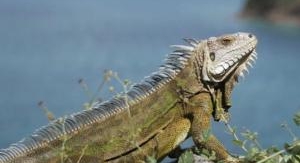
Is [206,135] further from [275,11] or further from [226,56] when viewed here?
[275,11]

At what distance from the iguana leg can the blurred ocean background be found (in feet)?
0.70

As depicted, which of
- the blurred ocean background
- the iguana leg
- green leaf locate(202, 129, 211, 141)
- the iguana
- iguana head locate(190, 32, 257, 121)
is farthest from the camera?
the blurred ocean background

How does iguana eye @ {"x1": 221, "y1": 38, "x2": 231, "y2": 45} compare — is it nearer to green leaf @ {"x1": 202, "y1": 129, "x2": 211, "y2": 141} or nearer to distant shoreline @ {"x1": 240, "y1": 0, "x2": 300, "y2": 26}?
green leaf @ {"x1": 202, "y1": 129, "x2": 211, "y2": 141}

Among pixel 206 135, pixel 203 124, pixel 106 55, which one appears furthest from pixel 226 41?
pixel 106 55

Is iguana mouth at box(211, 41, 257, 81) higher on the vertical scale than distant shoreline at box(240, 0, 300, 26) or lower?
lower

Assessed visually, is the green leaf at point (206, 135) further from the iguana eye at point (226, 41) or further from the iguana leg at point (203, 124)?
the iguana eye at point (226, 41)

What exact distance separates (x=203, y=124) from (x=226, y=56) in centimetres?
41

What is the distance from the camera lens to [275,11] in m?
79.9

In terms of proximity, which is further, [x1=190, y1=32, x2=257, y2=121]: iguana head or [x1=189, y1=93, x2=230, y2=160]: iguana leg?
[x1=190, y1=32, x2=257, y2=121]: iguana head

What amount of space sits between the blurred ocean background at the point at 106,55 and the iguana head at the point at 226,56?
21cm

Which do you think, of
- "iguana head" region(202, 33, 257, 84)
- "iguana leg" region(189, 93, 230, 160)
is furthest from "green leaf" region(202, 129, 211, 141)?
"iguana head" region(202, 33, 257, 84)

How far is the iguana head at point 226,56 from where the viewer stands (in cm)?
507

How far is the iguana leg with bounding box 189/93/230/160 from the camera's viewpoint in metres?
4.79

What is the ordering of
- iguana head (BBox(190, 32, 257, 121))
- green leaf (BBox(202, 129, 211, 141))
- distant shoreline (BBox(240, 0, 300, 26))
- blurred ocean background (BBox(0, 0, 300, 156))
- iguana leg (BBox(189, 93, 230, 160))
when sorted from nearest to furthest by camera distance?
1. green leaf (BBox(202, 129, 211, 141))
2. iguana leg (BBox(189, 93, 230, 160))
3. iguana head (BBox(190, 32, 257, 121))
4. blurred ocean background (BBox(0, 0, 300, 156))
5. distant shoreline (BBox(240, 0, 300, 26))
